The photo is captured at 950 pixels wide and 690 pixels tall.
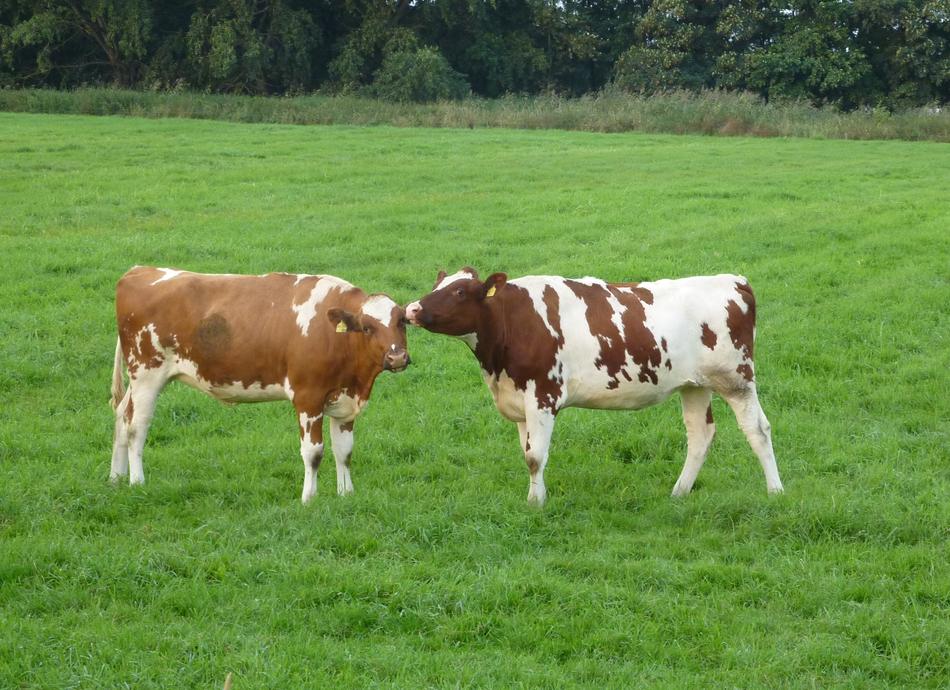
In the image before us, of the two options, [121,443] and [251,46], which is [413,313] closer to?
[121,443]

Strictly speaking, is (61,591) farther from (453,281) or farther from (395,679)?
(453,281)

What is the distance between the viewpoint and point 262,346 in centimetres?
885

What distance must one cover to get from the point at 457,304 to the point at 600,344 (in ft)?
3.81

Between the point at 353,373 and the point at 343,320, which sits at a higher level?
the point at 343,320

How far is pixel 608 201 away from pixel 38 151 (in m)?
12.7

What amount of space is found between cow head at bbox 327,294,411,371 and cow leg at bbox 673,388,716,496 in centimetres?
243

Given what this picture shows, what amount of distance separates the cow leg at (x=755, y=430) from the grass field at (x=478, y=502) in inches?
8.4

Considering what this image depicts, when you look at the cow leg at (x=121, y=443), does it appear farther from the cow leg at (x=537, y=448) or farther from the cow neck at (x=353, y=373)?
the cow leg at (x=537, y=448)

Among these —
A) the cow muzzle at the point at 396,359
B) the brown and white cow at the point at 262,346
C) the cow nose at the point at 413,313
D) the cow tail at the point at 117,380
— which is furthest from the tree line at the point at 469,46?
the cow muzzle at the point at 396,359

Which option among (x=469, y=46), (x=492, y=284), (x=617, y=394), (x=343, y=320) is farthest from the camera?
(x=469, y=46)

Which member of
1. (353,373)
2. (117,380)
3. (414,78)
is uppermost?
(414,78)

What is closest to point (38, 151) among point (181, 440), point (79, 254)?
point (79, 254)

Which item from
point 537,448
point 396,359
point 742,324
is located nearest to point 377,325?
point 396,359

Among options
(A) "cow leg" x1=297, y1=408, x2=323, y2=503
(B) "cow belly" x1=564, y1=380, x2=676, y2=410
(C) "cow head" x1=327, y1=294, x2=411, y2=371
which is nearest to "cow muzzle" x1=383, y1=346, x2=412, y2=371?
(C) "cow head" x1=327, y1=294, x2=411, y2=371
